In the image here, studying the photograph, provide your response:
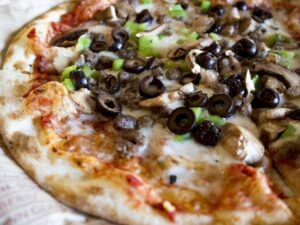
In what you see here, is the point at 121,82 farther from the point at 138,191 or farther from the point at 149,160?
the point at 138,191

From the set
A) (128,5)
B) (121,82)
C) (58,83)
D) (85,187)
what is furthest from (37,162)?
(128,5)

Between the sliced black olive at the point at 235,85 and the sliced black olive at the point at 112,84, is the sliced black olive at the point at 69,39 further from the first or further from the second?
the sliced black olive at the point at 235,85

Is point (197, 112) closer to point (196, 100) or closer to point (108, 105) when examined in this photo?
point (196, 100)

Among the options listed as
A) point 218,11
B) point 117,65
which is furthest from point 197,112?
point 218,11

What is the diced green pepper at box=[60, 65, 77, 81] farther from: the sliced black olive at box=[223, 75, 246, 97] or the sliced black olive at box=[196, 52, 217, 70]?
the sliced black olive at box=[223, 75, 246, 97]

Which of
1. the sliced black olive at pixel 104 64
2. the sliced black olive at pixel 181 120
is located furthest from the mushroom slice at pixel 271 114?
the sliced black olive at pixel 104 64
